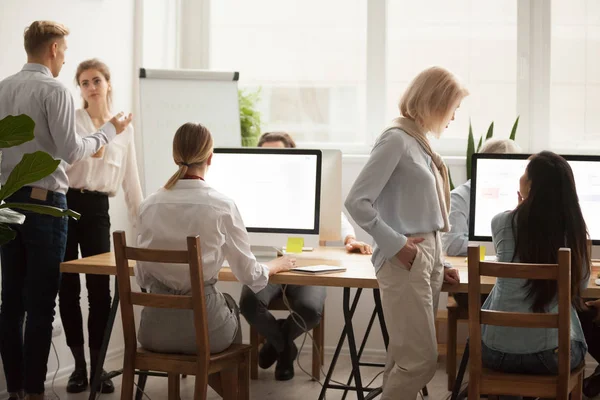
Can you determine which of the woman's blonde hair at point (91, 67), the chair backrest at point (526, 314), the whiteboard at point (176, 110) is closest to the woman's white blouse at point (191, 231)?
the chair backrest at point (526, 314)

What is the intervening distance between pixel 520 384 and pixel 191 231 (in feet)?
3.72

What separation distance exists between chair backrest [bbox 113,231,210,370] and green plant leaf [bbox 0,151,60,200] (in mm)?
866

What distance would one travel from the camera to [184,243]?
263 centimetres

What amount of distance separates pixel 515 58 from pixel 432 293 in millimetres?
2565

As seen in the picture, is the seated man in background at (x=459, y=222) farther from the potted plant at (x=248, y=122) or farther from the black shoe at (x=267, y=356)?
the potted plant at (x=248, y=122)

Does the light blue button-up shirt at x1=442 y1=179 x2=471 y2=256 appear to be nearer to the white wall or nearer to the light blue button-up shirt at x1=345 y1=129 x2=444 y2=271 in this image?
the light blue button-up shirt at x1=345 y1=129 x2=444 y2=271

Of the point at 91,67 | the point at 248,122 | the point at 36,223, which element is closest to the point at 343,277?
the point at 36,223

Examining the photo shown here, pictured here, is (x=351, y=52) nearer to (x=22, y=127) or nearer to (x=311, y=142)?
(x=311, y=142)

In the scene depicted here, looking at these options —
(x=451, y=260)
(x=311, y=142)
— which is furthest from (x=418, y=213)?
(x=311, y=142)

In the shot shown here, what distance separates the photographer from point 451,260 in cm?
325

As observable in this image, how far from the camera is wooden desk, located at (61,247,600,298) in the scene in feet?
8.90

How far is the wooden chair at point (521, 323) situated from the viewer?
2260 mm

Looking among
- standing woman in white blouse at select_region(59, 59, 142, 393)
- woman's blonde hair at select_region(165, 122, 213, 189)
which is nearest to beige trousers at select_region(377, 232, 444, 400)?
woman's blonde hair at select_region(165, 122, 213, 189)

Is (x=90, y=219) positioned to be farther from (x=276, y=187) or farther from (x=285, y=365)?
(x=285, y=365)
